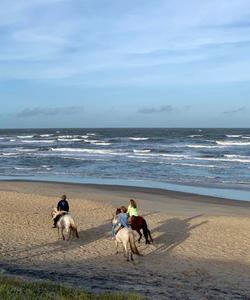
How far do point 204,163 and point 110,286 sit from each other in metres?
35.7

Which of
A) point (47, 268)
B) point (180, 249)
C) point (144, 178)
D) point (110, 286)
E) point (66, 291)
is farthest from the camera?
point (144, 178)

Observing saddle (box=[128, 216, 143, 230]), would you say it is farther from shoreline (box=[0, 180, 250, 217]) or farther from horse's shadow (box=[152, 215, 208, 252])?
shoreline (box=[0, 180, 250, 217])

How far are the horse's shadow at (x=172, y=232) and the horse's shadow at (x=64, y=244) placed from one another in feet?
5.76

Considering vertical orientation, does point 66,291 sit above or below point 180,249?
above

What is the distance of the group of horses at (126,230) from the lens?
13.1 meters

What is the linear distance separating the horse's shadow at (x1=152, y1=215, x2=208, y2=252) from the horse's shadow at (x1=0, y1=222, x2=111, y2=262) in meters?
1.75

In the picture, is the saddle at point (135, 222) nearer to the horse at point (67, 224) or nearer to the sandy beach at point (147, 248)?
the sandy beach at point (147, 248)

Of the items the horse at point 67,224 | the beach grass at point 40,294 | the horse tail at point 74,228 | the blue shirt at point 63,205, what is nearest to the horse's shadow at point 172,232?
the horse tail at point 74,228

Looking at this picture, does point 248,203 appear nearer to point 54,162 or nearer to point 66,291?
point 66,291

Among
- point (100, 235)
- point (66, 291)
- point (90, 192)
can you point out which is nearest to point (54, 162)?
point (90, 192)

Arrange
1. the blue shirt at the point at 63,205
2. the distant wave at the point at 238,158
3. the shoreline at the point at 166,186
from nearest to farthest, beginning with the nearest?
1. the blue shirt at the point at 63,205
2. the shoreline at the point at 166,186
3. the distant wave at the point at 238,158

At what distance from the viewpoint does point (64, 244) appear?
14938mm

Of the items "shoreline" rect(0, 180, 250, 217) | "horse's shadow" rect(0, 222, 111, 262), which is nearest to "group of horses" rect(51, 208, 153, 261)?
"horse's shadow" rect(0, 222, 111, 262)

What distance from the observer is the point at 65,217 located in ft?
49.8
